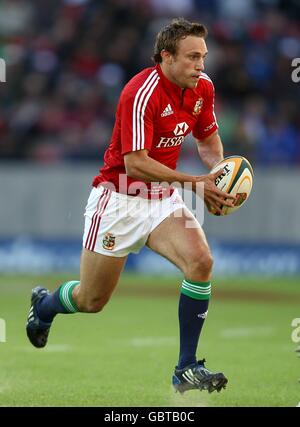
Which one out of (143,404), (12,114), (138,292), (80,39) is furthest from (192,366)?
(80,39)

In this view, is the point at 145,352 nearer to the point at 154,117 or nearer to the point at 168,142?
the point at 168,142

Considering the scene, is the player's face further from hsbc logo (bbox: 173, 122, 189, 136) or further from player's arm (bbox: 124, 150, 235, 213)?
player's arm (bbox: 124, 150, 235, 213)

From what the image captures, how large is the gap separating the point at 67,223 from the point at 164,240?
9.11m

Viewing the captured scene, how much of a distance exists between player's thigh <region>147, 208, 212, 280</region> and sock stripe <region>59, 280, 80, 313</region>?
794mm

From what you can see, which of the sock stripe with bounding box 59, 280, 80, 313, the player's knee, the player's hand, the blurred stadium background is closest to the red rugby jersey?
the player's hand

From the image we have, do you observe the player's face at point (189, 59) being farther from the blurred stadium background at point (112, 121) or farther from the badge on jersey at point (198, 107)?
the blurred stadium background at point (112, 121)

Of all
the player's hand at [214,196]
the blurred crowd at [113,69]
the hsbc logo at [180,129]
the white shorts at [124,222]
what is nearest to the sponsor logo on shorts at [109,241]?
the white shorts at [124,222]

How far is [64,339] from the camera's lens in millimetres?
9906

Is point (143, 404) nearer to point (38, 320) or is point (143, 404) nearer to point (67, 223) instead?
point (38, 320)

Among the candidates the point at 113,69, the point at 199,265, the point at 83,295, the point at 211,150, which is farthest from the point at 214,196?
the point at 113,69

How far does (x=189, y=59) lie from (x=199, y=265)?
1419mm

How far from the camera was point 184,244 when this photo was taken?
23.1ft

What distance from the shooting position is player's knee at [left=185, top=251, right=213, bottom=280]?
7.01m

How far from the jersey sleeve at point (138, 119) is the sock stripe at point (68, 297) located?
4.09 feet
